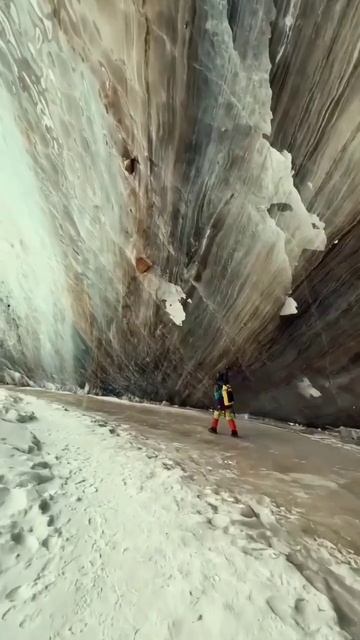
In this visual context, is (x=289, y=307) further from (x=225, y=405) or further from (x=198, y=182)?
(x=198, y=182)

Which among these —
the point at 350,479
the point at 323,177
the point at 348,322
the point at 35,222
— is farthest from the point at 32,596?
the point at 35,222

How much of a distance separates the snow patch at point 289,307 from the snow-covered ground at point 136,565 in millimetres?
4339

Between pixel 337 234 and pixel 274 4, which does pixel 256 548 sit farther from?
pixel 274 4

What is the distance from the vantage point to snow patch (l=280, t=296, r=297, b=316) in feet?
25.1

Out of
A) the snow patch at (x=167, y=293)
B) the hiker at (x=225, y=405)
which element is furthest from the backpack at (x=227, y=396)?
the snow patch at (x=167, y=293)

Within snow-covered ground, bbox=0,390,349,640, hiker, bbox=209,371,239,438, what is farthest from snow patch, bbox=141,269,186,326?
snow-covered ground, bbox=0,390,349,640

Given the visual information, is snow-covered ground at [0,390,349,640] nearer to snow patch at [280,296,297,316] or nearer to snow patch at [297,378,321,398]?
snow patch at [280,296,297,316]

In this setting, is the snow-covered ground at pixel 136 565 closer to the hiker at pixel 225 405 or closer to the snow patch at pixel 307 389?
the hiker at pixel 225 405

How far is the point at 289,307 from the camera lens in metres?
7.75

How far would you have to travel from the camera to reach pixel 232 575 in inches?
102

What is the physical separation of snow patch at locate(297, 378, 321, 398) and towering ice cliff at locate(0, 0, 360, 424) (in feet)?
0.20

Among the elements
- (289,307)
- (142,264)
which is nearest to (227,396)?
(289,307)

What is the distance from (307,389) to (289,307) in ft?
6.09

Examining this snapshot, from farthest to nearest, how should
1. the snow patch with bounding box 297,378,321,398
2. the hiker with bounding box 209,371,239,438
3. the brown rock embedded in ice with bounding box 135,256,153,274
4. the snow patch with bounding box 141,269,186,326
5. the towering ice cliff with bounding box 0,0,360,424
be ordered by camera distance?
the snow patch with bounding box 141,269,186,326 → the brown rock embedded in ice with bounding box 135,256,153,274 → the snow patch with bounding box 297,378,321,398 → the hiker with bounding box 209,371,239,438 → the towering ice cliff with bounding box 0,0,360,424
